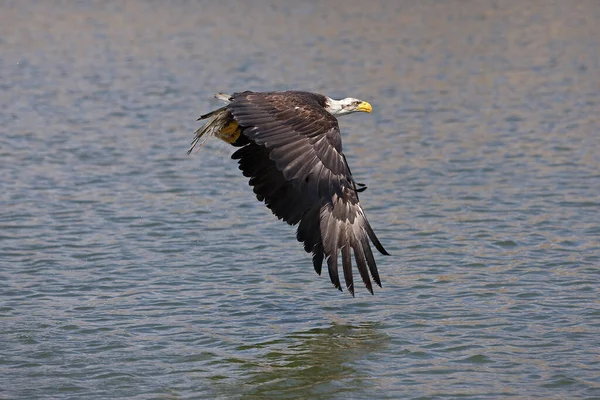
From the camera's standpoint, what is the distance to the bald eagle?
7.37m

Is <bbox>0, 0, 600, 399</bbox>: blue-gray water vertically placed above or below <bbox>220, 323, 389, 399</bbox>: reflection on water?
above

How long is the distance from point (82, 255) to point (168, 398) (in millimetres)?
3491

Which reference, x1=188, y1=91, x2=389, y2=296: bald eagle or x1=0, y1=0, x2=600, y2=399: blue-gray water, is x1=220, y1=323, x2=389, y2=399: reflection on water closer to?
x1=0, y1=0, x2=600, y2=399: blue-gray water

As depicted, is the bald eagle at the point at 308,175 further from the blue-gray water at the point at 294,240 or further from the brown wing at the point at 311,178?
the blue-gray water at the point at 294,240

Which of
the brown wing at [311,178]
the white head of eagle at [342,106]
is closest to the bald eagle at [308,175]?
the brown wing at [311,178]

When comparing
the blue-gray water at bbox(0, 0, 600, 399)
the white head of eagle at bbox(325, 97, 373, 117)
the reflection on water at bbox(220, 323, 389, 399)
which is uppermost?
the white head of eagle at bbox(325, 97, 373, 117)

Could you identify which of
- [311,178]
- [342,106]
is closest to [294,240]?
[342,106]

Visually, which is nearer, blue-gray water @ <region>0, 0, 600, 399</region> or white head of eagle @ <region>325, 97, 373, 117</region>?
blue-gray water @ <region>0, 0, 600, 399</region>

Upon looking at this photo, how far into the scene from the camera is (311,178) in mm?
7336

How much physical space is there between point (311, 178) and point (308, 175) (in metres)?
0.03

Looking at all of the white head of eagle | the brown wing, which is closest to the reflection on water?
the brown wing

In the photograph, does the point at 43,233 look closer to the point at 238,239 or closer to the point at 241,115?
the point at 238,239

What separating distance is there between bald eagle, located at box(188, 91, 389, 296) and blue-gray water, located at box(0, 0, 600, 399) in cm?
71

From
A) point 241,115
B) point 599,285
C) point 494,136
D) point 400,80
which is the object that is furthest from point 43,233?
point 400,80
